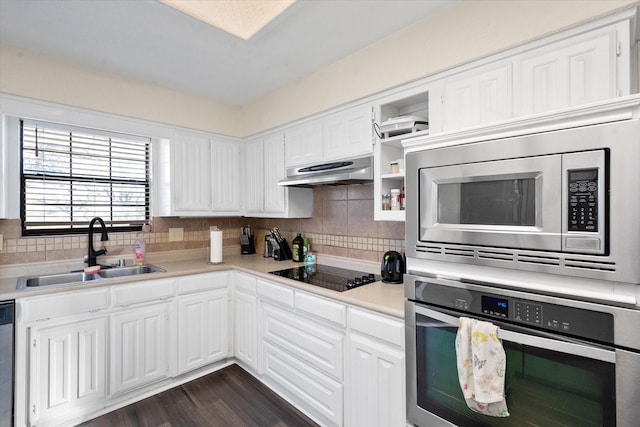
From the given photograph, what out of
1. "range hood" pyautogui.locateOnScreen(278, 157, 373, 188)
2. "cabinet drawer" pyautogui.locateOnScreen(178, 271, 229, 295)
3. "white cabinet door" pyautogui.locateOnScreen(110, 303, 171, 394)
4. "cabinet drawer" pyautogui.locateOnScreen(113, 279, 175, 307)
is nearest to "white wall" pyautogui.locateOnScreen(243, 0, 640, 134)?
"range hood" pyautogui.locateOnScreen(278, 157, 373, 188)

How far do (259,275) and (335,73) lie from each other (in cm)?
164

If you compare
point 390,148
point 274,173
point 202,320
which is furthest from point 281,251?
point 390,148

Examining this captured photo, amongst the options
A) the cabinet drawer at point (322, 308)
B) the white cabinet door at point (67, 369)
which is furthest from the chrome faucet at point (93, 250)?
Answer: the cabinet drawer at point (322, 308)

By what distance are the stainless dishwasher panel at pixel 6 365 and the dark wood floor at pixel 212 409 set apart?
417 millimetres

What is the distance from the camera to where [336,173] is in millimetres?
2111

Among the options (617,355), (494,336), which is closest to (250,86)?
(494,336)

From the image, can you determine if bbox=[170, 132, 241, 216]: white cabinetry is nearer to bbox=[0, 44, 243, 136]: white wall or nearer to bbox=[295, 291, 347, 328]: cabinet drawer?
bbox=[0, 44, 243, 136]: white wall

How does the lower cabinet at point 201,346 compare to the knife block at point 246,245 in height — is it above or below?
below

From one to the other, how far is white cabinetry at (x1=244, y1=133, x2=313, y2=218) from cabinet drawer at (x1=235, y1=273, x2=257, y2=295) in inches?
24.4

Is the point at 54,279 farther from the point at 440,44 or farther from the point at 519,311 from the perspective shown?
the point at 440,44

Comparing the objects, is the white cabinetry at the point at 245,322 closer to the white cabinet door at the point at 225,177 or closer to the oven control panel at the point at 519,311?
the white cabinet door at the point at 225,177

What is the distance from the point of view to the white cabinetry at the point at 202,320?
2451mm

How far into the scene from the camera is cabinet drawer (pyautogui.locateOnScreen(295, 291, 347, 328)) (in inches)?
69.9

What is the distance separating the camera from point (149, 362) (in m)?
2.29
